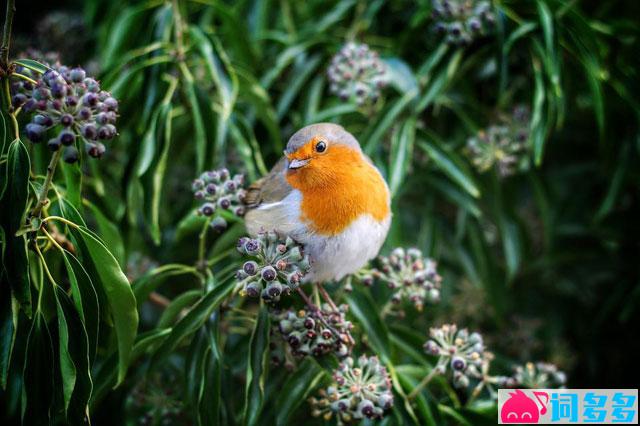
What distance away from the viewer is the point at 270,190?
7.17 ft

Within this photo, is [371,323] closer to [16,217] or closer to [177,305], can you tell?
[177,305]

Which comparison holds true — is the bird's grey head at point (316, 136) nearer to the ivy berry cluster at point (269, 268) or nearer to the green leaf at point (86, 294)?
the ivy berry cluster at point (269, 268)

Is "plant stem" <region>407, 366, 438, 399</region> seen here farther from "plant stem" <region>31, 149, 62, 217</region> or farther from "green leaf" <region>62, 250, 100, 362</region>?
"plant stem" <region>31, 149, 62, 217</region>

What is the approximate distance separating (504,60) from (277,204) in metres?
1.17

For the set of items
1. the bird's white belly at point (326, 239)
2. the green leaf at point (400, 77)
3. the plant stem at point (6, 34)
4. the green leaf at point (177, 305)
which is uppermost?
the plant stem at point (6, 34)

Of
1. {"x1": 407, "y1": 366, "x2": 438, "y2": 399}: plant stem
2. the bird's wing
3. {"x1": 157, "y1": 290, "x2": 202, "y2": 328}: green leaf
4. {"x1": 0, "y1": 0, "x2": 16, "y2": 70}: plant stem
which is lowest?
{"x1": 407, "y1": 366, "x2": 438, "y2": 399}: plant stem

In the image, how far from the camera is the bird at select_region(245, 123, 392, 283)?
201 cm

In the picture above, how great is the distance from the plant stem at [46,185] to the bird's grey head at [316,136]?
703 millimetres

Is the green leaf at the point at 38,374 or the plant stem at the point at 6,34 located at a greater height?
the plant stem at the point at 6,34

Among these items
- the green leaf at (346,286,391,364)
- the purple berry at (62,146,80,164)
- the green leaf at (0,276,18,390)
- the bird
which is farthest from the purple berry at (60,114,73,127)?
the green leaf at (346,286,391,364)

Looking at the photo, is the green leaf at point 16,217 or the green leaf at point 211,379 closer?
the green leaf at point 16,217

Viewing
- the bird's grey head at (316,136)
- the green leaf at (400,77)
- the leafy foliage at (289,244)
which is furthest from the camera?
the green leaf at (400,77)

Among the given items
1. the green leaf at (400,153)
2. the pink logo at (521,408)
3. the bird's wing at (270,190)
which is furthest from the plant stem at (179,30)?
the pink logo at (521,408)

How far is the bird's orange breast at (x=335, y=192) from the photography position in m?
2.01
